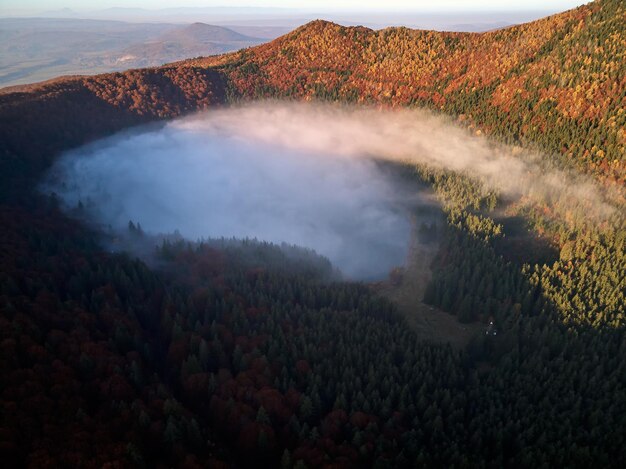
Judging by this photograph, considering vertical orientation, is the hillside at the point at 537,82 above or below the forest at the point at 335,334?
above

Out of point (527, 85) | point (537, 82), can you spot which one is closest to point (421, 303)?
point (527, 85)

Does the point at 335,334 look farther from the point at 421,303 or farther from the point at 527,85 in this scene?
the point at 527,85

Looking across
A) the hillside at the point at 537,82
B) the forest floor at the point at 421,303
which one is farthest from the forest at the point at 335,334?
the forest floor at the point at 421,303

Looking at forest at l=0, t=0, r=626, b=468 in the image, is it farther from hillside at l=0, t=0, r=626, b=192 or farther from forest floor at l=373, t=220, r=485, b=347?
forest floor at l=373, t=220, r=485, b=347

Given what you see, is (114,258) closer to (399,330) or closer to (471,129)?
(399,330)

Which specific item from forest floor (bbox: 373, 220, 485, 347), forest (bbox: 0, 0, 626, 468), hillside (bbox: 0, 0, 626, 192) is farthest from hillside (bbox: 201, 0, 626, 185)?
forest floor (bbox: 373, 220, 485, 347)

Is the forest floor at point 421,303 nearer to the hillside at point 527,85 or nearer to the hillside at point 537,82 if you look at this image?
the hillside at point 527,85

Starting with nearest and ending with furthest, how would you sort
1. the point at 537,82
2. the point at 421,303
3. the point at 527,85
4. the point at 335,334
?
the point at 335,334 → the point at 421,303 → the point at 537,82 → the point at 527,85
